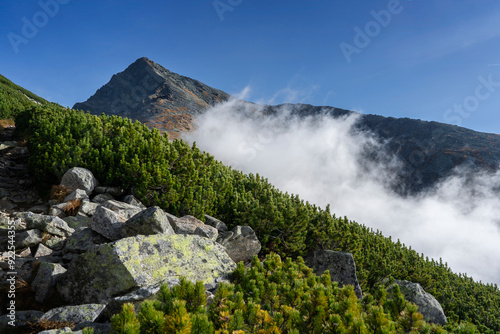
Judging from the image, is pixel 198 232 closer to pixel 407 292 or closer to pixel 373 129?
pixel 407 292

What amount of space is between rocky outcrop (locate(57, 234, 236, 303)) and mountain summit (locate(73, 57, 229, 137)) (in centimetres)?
6103

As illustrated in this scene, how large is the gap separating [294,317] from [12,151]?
16119 mm

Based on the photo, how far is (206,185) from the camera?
1091cm

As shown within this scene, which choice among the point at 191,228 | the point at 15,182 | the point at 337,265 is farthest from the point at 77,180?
the point at 337,265

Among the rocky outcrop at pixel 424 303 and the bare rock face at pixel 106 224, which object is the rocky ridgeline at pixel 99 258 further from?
the rocky outcrop at pixel 424 303

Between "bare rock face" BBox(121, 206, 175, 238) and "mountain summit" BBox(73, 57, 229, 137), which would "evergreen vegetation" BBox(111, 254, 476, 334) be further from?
"mountain summit" BBox(73, 57, 229, 137)

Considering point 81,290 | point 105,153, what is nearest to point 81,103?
point 105,153

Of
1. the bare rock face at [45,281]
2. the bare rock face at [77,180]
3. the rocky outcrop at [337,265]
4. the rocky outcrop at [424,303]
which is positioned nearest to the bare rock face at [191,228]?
the bare rock face at [45,281]

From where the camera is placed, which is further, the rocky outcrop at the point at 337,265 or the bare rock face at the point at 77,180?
the rocky outcrop at the point at 337,265

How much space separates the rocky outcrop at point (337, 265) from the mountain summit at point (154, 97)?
57.4 metres

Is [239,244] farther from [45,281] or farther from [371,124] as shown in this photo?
[371,124]

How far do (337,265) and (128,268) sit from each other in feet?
28.4

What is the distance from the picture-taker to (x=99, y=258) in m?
4.96

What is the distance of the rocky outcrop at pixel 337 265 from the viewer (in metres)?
10.5
